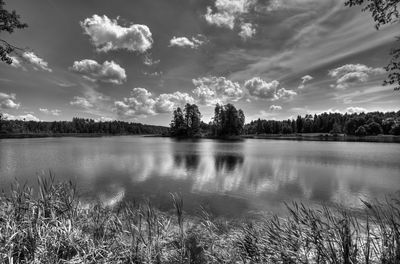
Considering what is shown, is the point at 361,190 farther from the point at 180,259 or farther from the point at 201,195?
the point at 180,259

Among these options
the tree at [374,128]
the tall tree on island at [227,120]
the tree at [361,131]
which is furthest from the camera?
the tree at [361,131]

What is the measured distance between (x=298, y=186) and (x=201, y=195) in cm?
626

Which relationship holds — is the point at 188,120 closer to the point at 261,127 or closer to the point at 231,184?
the point at 261,127

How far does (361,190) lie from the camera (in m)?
10.7

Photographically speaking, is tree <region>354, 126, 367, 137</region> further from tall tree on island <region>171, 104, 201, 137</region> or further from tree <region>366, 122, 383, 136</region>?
tall tree on island <region>171, 104, 201, 137</region>

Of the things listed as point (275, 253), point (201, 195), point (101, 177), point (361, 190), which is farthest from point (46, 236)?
point (361, 190)

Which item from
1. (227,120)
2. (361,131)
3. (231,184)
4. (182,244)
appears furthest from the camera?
(361,131)

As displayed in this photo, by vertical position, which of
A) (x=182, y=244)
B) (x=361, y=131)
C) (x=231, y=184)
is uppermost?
(x=361, y=131)

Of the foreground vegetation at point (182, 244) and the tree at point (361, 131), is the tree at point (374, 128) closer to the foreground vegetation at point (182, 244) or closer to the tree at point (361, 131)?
the tree at point (361, 131)

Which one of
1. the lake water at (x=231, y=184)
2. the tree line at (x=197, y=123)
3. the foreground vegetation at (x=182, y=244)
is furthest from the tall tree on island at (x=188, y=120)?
the foreground vegetation at (x=182, y=244)

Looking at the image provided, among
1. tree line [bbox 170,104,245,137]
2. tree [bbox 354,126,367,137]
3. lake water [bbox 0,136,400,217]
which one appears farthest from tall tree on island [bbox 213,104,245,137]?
lake water [bbox 0,136,400,217]

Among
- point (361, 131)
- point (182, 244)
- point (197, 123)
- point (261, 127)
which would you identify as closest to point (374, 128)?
point (361, 131)

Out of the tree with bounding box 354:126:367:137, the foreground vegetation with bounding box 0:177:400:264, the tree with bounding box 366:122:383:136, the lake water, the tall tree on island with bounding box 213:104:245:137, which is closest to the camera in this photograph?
the foreground vegetation with bounding box 0:177:400:264

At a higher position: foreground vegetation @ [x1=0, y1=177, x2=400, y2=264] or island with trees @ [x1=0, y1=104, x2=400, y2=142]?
island with trees @ [x1=0, y1=104, x2=400, y2=142]
